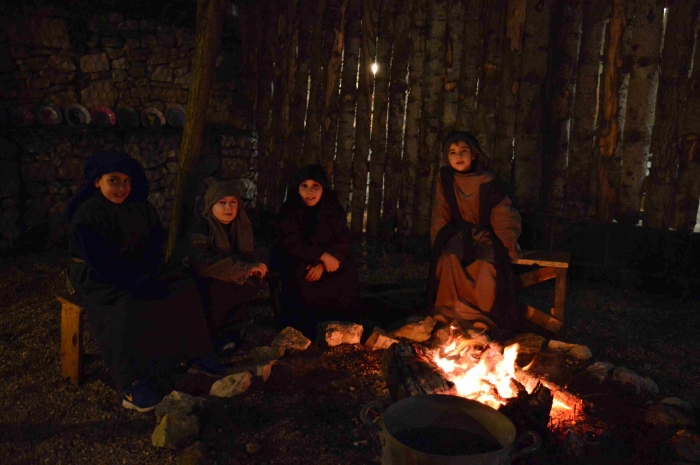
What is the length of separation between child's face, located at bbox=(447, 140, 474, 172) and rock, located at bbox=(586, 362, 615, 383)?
1.86 meters

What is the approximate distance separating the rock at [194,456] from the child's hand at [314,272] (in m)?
1.89

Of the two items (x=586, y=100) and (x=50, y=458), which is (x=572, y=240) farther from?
(x=50, y=458)

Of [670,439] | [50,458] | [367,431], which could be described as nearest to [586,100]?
[670,439]

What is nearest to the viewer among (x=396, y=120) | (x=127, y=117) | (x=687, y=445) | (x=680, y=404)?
(x=687, y=445)

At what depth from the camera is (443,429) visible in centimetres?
273

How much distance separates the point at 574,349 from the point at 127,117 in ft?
20.7

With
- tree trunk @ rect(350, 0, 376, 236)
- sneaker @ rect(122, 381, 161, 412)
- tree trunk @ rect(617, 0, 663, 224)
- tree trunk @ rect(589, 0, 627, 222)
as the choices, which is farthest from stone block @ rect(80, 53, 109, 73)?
tree trunk @ rect(617, 0, 663, 224)

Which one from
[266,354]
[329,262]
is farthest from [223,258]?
[329,262]

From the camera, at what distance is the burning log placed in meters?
3.40

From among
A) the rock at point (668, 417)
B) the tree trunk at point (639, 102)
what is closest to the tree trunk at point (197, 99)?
the tree trunk at point (639, 102)

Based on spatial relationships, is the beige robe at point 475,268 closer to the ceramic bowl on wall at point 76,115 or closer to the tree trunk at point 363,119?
the tree trunk at point 363,119

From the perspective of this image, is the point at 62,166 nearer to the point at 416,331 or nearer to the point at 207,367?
the point at 207,367

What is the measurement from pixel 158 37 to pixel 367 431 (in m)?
6.84

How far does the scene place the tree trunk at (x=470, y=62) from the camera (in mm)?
6543
